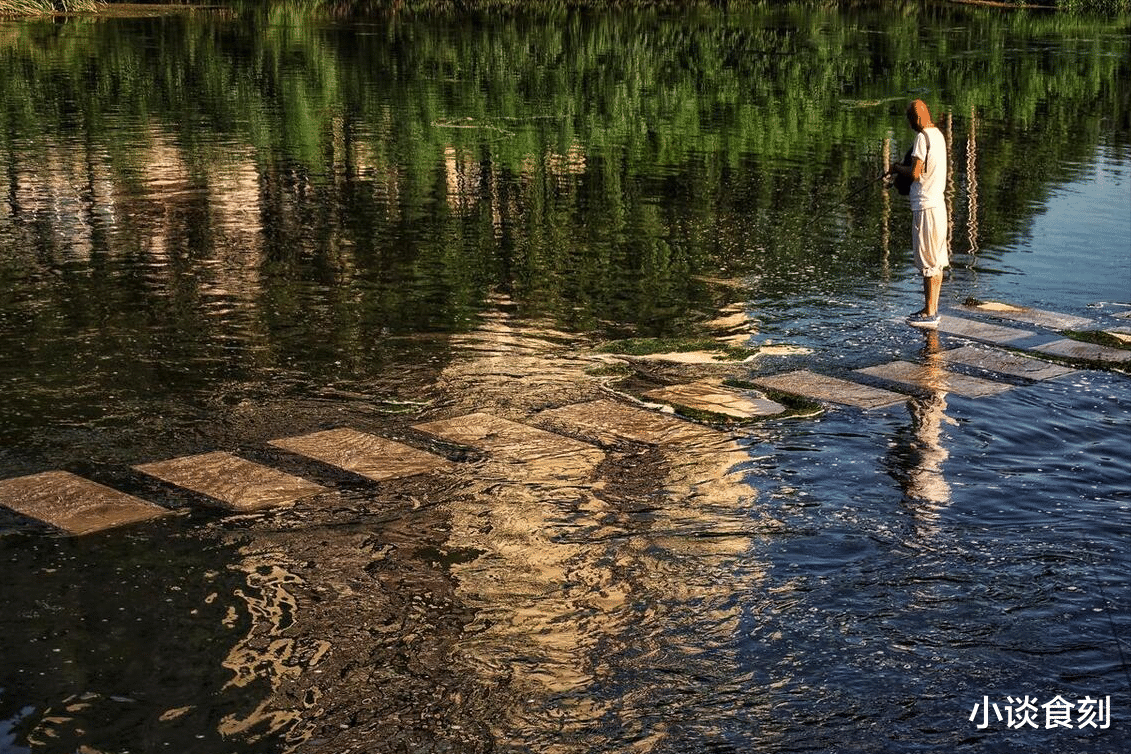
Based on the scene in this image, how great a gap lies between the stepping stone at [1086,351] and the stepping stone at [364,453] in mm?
4722

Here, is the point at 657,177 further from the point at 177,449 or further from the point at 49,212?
the point at 177,449

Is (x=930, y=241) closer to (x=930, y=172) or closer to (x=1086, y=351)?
(x=930, y=172)

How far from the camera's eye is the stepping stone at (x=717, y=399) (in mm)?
9203

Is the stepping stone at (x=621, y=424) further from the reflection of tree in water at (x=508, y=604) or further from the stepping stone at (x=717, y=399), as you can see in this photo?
the stepping stone at (x=717, y=399)

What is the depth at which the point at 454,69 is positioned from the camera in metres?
31.4

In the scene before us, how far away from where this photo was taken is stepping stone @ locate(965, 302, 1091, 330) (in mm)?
11492

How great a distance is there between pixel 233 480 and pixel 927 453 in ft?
12.0

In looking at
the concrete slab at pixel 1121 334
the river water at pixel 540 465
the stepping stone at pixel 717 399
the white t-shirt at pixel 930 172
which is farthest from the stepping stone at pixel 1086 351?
the stepping stone at pixel 717 399

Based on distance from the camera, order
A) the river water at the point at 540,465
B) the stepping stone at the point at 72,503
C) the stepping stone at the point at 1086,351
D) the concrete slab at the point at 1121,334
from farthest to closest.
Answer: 1. the concrete slab at the point at 1121,334
2. the stepping stone at the point at 1086,351
3. the stepping stone at the point at 72,503
4. the river water at the point at 540,465

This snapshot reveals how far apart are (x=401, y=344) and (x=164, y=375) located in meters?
1.66

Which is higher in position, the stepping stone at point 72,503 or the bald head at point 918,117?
the bald head at point 918,117

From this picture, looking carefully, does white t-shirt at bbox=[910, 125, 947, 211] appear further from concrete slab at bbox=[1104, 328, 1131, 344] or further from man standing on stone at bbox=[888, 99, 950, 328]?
concrete slab at bbox=[1104, 328, 1131, 344]

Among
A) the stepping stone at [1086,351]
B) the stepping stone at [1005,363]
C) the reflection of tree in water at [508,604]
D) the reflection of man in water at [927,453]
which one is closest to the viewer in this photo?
the reflection of tree in water at [508,604]

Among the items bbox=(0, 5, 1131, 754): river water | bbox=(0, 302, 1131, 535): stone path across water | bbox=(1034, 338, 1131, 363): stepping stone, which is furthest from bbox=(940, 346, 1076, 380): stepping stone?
bbox=(1034, 338, 1131, 363): stepping stone
